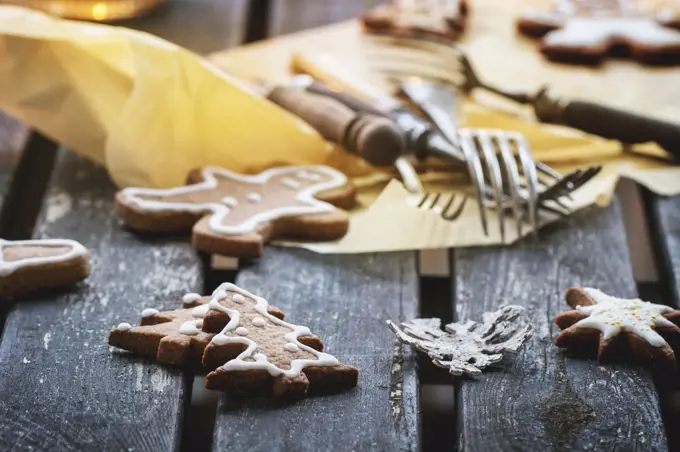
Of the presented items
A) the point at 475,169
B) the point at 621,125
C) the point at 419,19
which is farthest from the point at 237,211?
the point at 419,19

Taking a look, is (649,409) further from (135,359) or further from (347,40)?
(347,40)

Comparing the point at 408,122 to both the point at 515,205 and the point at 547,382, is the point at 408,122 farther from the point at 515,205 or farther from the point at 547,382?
the point at 547,382

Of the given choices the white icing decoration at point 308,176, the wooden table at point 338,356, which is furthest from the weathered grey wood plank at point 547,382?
the white icing decoration at point 308,176

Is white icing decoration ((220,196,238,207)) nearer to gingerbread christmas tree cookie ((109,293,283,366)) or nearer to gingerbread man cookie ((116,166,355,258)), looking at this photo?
gingerbread man cookie ((116,166,355,258))

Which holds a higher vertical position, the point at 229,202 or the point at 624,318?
the point at 624,318

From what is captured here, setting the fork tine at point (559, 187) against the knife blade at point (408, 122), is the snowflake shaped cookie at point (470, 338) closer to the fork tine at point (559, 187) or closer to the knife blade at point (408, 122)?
the fork tine at point (559, 187)
